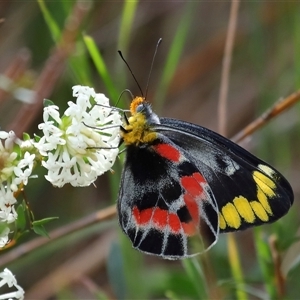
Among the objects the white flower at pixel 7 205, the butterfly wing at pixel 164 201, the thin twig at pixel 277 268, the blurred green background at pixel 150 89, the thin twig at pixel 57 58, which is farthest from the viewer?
the blurred green background at pixel 150 89

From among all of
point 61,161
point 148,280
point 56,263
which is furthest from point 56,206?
point 61,161

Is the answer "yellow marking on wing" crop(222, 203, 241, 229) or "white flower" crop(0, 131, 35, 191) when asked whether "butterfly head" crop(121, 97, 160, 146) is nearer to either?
"yellow marking on wing" crop(222, 203, 241, 229)

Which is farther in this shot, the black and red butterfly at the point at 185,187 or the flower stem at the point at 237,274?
the flower stem at the point at 237,274

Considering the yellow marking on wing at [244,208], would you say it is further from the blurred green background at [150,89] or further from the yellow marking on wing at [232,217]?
the blurred green background at [150,89]

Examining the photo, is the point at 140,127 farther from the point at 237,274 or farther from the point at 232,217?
the point at 237,274

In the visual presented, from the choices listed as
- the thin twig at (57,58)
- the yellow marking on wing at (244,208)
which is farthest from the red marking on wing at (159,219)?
the thin twig at (57,58)

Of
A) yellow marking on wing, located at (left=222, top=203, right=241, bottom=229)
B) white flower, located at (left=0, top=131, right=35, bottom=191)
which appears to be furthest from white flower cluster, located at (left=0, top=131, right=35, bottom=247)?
yellow marking on wing, located at (left=222, top=203, right=241, bottom=229)
